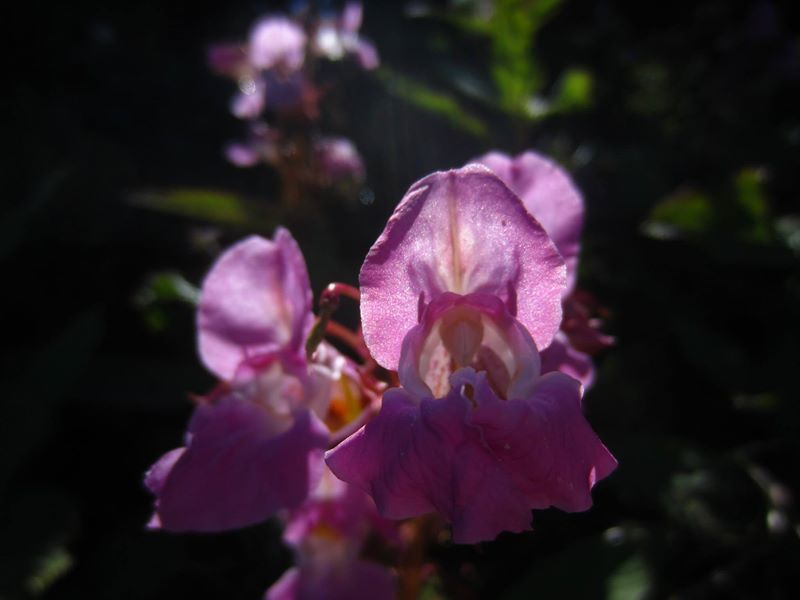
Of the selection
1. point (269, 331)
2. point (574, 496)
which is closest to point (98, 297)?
point (269, 331)

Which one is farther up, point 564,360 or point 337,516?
point 564,360

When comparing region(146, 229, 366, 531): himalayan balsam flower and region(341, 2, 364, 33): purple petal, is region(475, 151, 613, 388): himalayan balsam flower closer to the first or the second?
region(146, 229, 366, 531): himalayan balsam flower

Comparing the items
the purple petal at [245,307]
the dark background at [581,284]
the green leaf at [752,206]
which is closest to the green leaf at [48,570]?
the dark background at [581,284]

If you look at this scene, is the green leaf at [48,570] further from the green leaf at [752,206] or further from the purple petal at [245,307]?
the green leaf at [752,206]

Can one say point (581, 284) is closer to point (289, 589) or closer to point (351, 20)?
point (289, 589)

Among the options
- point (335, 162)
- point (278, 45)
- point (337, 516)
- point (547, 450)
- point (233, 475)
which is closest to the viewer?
point (547, 450)

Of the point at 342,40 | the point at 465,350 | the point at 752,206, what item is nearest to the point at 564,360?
the point at 465,350

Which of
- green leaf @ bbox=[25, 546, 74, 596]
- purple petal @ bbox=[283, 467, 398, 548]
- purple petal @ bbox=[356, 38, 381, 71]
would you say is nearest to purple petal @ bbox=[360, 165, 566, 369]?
purple petal @ bbox=[283, 467, 398, 548]
